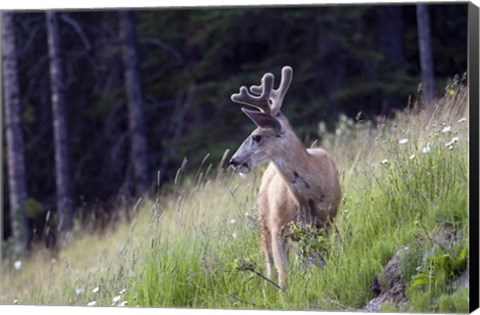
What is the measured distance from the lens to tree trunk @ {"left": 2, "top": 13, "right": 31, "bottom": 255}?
16.1m

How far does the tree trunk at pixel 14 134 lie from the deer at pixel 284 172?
7008 mm

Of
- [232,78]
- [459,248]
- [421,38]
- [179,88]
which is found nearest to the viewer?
→ [459,248]

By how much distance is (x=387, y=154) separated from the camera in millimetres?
9648

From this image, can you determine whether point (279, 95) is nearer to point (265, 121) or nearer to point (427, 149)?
point (265, 121)

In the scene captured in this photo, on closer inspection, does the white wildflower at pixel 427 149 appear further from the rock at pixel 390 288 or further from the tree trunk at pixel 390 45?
the tree trunk at pixel 390 45

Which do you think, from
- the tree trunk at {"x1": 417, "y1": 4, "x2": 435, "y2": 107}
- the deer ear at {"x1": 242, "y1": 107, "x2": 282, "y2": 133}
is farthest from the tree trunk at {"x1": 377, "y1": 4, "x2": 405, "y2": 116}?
the deer ear at {"x1": 242, "y1": 107, "x2": 282, "y2": 133}

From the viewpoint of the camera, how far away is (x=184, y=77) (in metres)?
18.9

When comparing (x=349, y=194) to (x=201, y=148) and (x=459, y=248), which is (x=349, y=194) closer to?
(x=459, y=248)

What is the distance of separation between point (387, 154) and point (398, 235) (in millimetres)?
867

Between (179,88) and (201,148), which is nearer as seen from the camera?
(201,148)

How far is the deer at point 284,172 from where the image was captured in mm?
9289

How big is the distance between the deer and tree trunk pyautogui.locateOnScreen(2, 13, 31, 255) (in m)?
7.01

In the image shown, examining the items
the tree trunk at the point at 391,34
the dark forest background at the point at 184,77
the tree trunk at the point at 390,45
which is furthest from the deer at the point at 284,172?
the tree trunk at the point at 391,34

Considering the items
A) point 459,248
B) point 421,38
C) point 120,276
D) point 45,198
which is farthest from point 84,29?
point 459,248
